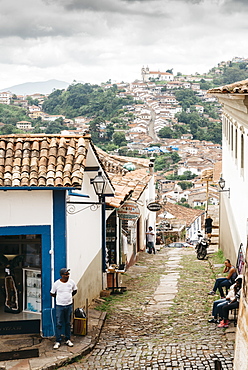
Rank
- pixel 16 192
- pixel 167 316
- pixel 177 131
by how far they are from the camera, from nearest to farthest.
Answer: pixel 16 192 < pixel 167 316 < pixel 177 131

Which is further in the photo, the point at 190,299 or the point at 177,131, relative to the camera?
the point at 177,131

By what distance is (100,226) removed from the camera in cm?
1164

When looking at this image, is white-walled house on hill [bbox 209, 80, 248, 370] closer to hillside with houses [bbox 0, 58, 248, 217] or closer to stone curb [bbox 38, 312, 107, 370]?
stone curb [bbox 38, 312, 107, 370]

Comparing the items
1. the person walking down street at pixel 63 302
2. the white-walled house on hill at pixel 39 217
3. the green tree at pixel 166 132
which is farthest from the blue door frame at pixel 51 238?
the green tree at pixel 166 132

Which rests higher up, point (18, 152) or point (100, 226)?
point (18, 152)

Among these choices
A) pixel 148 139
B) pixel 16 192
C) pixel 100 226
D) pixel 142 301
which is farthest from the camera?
pixel 148 139

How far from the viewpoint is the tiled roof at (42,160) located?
308 inches

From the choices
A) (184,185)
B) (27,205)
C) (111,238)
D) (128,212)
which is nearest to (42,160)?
(27,205)

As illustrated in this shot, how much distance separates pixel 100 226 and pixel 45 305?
11.8 ft

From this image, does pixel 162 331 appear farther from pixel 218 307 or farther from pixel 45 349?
pixel 45 349

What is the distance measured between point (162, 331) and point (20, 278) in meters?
2.38

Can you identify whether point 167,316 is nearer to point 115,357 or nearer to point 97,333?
point 97,333

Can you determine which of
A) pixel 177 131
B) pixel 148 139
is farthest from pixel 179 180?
pixel 177 131

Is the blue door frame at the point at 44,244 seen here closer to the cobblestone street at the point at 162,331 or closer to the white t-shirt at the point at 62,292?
the white t-shirt at the point at 62,292
